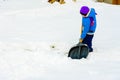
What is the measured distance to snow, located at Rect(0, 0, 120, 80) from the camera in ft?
25.1

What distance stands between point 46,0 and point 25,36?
6.22 metres

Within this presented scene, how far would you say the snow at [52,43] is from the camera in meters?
7.64

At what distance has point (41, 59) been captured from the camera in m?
8.36

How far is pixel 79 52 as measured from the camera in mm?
8555

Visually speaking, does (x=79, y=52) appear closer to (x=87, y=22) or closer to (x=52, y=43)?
(x=87, y=22)

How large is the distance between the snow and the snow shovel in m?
0.13

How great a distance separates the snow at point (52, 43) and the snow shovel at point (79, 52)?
0.13 m

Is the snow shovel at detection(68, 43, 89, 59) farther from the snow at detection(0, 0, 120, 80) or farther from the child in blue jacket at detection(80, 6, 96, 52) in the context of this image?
the child in blue jacket at detection(80, 6, 96, 52)

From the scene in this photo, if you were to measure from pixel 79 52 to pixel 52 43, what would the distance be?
53.1 inches

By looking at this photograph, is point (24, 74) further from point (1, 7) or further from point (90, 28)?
point (1, 7)

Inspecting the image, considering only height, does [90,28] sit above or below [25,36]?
above

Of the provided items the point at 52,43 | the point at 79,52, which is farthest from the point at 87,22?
the point at 52,43

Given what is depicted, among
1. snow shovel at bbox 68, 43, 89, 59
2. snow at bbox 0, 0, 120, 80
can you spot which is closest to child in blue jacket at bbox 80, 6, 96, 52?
snow shovel at bbox 68, 43, 89, 59

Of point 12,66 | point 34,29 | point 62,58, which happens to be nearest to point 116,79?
point 62,58
